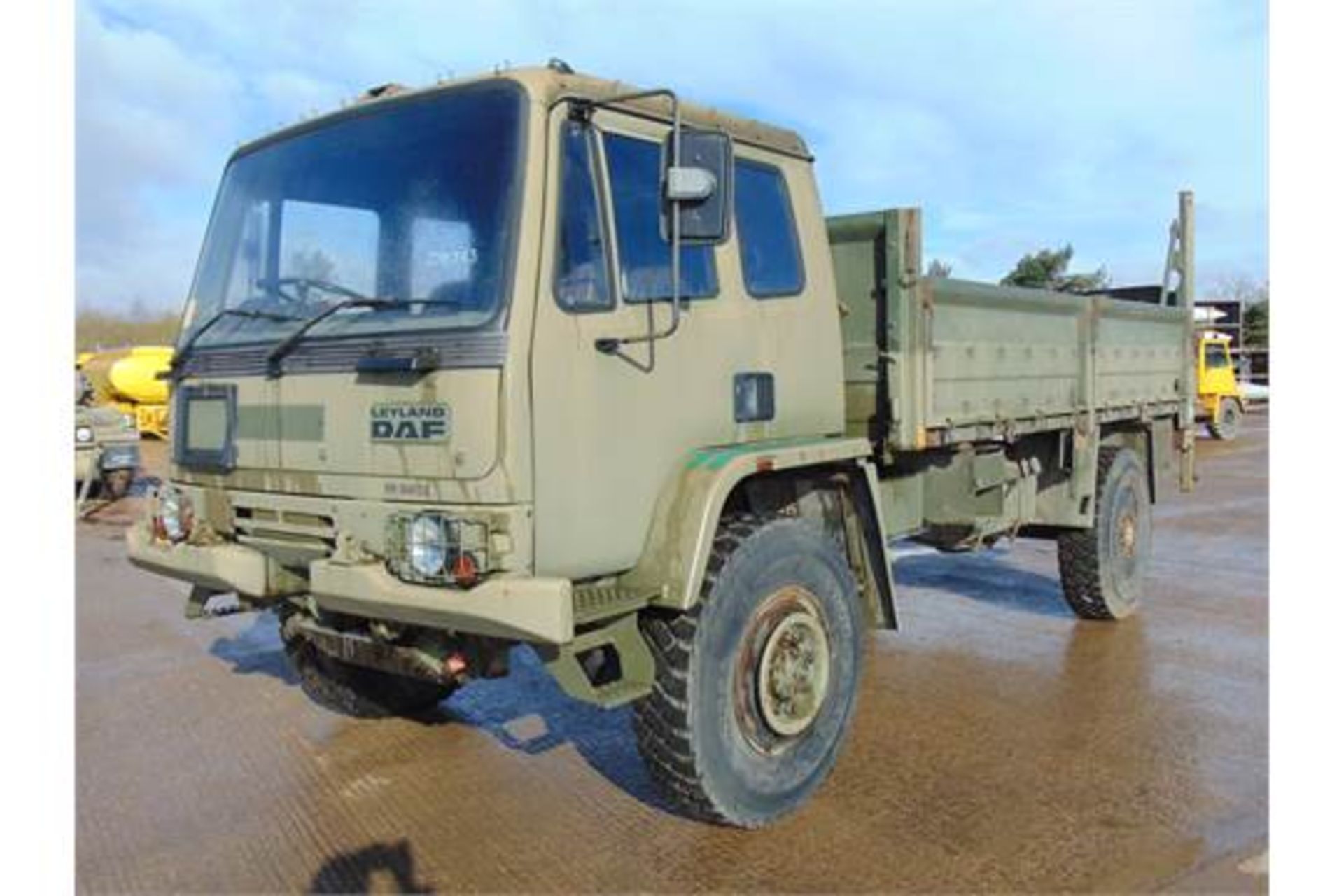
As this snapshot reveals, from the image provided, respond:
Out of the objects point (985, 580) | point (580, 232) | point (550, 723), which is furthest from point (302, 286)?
point (985, 580)

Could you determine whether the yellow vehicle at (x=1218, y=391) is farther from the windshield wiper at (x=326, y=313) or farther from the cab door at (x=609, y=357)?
the windshield wiper at (x=326, y=313)

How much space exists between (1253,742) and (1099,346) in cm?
272

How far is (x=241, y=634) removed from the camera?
271 inches

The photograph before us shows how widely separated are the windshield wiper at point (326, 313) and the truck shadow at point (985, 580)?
4.71 metres

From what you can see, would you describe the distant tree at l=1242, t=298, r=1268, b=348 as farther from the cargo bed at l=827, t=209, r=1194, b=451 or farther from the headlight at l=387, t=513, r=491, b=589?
the headlight at l=387, t=513, r=491, b=589

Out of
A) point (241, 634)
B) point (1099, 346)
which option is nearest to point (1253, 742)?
point (1099, 346)

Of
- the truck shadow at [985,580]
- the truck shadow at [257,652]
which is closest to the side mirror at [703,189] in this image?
the truck shadow at [257,652]

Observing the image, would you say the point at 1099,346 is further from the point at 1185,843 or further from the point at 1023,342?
the point at 1185,843

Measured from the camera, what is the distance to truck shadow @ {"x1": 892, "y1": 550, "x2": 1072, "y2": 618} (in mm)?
7555

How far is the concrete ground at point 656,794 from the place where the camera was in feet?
12.0

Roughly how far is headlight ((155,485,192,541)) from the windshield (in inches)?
24.4

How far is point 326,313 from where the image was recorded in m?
3.62

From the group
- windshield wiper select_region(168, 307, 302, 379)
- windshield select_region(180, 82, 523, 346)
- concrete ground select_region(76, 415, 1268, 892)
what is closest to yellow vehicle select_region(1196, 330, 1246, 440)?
concrete ground select_region(76, 415, 1268, 892)

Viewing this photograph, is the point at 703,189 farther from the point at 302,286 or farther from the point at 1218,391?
the point at 1218,391
